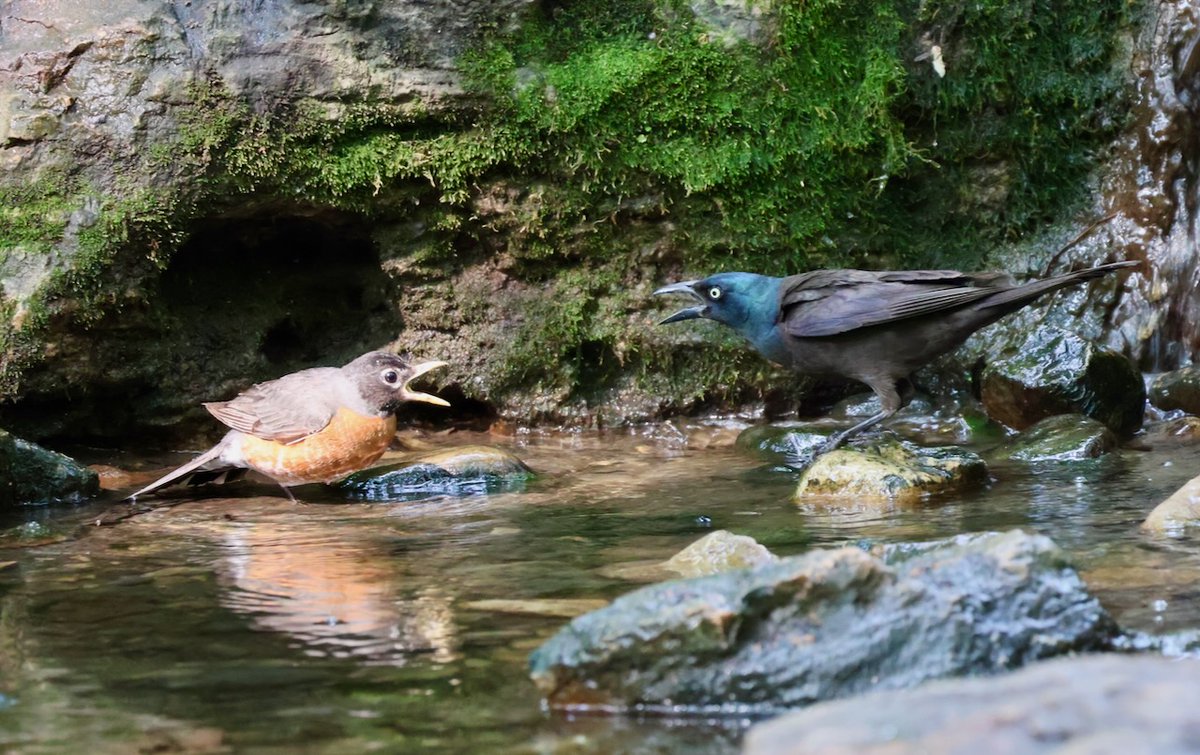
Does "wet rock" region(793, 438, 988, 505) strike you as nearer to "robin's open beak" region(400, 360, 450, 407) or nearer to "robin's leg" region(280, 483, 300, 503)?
"robin's open beak" region(400, 360, 450, 407)

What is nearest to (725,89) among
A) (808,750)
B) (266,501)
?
(266,501)

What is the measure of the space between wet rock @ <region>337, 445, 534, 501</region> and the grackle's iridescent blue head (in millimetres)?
1327

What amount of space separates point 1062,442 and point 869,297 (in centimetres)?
130

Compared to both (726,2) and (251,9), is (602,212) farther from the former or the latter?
(251,9)

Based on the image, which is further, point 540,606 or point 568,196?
point 568,196

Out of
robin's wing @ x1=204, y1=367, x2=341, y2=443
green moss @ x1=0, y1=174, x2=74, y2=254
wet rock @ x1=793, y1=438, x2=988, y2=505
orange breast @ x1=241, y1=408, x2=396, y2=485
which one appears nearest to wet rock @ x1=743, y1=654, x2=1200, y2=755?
wet rock @ x1=793, y1=438, x2=988, y2=505

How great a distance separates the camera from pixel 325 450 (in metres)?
6.58

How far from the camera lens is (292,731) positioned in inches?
117

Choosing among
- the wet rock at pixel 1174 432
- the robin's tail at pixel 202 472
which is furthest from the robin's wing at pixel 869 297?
the robin's tail at pixel 202 472

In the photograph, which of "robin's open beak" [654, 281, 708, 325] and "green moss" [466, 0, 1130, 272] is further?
"green moss" [466, 0, 1130, 272]

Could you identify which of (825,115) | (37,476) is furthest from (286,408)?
(825,115)

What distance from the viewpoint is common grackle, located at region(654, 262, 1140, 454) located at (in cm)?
649

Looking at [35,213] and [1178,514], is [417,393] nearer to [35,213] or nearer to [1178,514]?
[35,213]

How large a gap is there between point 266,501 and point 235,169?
201 cm
